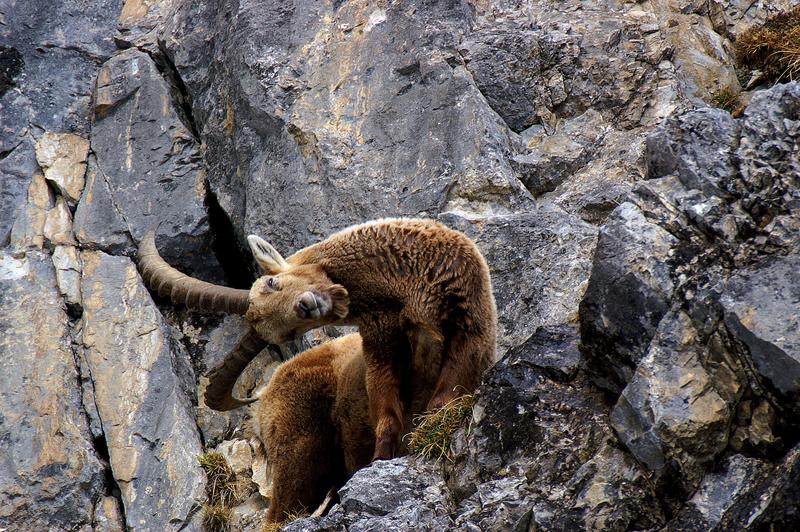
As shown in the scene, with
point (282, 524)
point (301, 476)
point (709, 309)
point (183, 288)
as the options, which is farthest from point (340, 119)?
point (709, 309)

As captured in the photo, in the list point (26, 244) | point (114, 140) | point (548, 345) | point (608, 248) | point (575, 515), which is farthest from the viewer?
point (114, 140)

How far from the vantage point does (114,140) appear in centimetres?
1447

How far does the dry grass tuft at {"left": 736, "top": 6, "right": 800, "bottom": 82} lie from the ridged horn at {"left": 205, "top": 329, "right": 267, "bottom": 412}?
7.45 meters

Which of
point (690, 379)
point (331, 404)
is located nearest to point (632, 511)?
point (690, 379)

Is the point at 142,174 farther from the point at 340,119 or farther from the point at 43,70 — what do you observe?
the point at 340,119

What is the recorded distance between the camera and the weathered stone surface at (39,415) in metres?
11.1

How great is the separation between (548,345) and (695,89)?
615 centimetres

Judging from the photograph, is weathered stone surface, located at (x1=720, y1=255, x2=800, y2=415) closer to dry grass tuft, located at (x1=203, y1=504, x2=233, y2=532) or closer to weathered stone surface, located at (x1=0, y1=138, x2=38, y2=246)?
dry grass tuft, located at (x1=203, y1=504, x2=233, y2=532)

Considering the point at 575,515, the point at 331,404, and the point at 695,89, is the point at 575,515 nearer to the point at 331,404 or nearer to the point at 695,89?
the point at 331,404

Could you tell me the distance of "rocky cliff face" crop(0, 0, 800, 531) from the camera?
7.08 m

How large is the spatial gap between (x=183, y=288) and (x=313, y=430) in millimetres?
2497

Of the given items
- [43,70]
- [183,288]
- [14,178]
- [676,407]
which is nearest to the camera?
[676,407]

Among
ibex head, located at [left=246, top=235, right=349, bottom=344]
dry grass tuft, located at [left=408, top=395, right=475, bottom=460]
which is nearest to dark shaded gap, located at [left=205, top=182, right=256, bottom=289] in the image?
ibex head, located at [left=246, top=235, right=349, bottom=344]

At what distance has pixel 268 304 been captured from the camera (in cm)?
985
